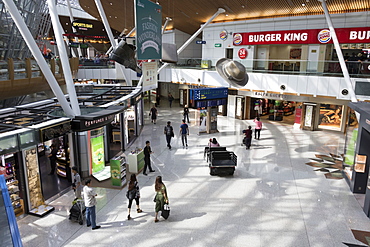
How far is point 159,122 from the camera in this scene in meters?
24.4

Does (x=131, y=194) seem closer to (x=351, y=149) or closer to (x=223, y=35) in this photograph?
(x=351, y=149)

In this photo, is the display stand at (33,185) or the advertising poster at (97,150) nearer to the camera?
the display stand at (33,185)

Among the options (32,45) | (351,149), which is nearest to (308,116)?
(351,149)

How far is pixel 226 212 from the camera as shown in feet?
31.1

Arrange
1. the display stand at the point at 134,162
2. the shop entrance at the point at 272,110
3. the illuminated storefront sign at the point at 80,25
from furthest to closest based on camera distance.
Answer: the illuminated storefront sign at the point at 80,25 → the shop entrance at the point at 272,110 → the display stand at the point at 134,162

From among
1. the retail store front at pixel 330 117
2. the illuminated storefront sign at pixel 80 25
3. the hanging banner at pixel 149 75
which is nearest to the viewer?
the hanging banner at pixel 149 75

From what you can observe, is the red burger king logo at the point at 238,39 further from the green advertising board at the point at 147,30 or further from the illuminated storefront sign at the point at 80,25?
the illuminated storefront sign at the point at 80,25

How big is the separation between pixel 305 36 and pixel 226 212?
16710mm

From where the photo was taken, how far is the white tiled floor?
8.02 meters

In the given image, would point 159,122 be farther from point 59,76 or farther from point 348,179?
point 348,179

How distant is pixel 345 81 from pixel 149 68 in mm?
11407

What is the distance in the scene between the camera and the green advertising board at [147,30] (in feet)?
41.5

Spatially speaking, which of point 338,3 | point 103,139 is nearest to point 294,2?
point 338,3

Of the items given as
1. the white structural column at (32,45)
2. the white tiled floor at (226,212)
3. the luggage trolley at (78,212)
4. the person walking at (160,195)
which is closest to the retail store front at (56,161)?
the white structural column at (32,45)
